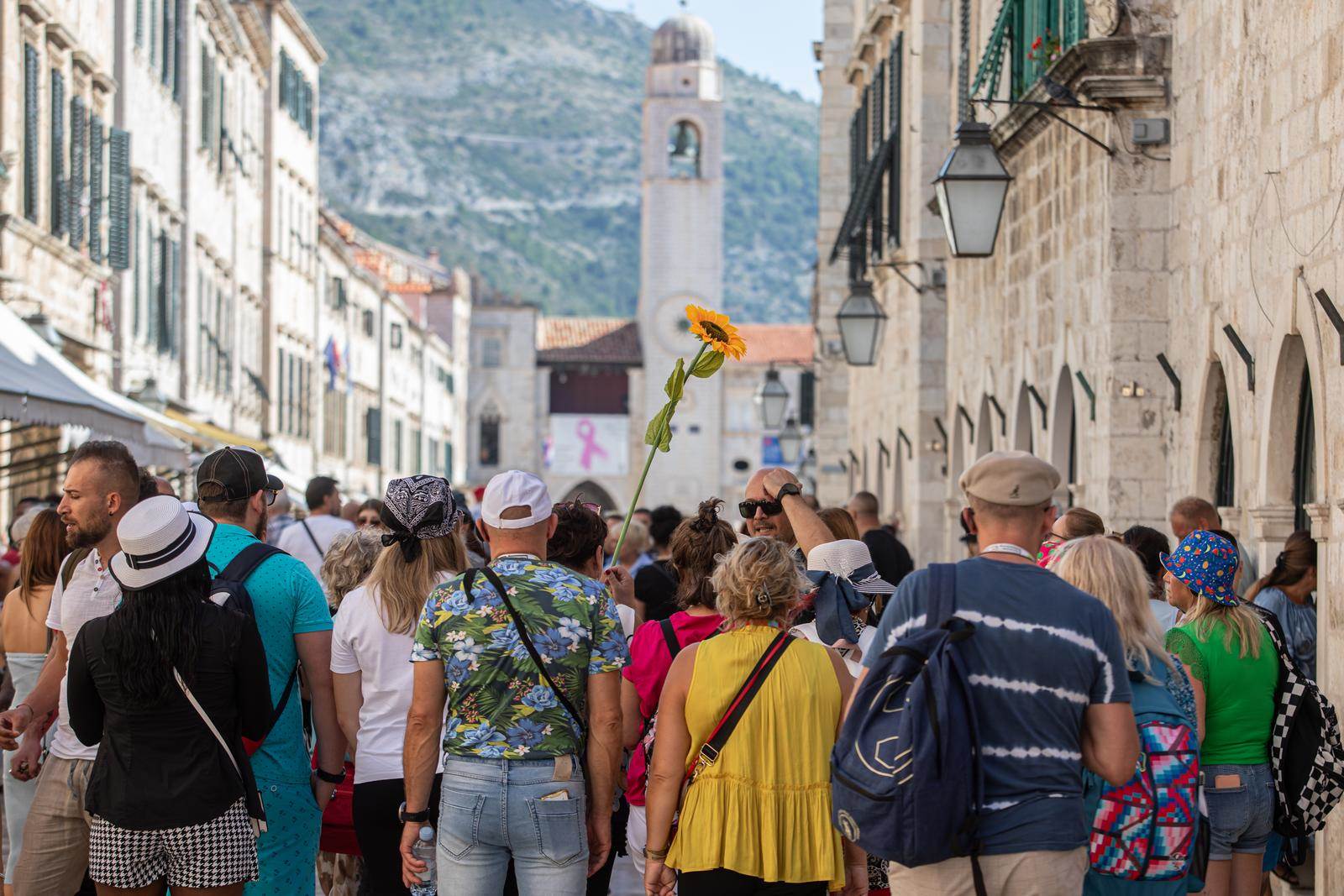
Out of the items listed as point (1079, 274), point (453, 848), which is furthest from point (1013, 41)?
point (453, 848)

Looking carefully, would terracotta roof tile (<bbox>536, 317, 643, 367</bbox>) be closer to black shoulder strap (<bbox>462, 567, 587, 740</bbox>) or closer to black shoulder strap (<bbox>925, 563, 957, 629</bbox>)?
black shoulder strap (<bbox>462, 567, 587, 740</bbox>)

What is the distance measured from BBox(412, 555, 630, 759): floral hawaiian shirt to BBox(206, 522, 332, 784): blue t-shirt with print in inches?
25.0

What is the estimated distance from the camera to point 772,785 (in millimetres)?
5430

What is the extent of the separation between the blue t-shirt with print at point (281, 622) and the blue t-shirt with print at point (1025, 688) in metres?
2.17

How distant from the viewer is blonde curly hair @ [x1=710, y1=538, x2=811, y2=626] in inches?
216

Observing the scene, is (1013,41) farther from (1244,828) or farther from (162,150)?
(162,150)

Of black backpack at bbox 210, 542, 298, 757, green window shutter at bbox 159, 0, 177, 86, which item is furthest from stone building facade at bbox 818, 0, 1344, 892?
green window shutter at bbox 159, 0, 177, 86

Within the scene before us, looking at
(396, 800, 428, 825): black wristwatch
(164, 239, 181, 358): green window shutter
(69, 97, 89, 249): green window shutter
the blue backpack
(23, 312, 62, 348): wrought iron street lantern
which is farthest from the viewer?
(164, 239, 181, 358): green window shutter

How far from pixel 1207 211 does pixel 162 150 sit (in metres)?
19.0

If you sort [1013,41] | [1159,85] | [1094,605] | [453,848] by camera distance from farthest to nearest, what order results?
[1013,41] < [1159,85] < [453,848] < [1094,605]

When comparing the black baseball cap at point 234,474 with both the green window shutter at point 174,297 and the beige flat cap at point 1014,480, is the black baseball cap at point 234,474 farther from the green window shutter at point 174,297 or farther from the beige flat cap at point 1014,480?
the green window shutter at point 174,297

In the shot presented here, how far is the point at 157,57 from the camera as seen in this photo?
25.5 metres

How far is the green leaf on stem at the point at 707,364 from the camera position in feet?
22.9

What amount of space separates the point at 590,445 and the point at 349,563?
2804 inches
